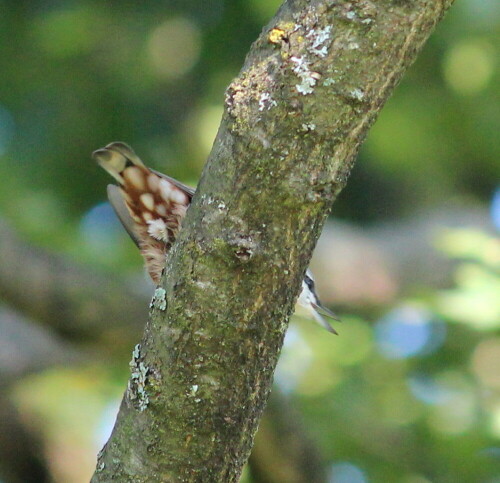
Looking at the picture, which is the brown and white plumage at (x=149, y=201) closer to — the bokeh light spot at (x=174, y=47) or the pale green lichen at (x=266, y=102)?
the pale green lichen at (x=266, y=102)

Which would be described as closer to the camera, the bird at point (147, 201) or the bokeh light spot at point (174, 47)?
the bird at point (147, 201)

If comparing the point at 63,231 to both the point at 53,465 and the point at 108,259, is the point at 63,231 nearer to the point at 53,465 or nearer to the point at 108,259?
the point at 108,259

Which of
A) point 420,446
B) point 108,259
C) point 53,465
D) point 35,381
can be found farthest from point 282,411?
point 108,259

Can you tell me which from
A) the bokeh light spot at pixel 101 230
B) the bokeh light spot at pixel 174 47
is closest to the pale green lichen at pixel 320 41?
the bokeh light spot at pixel 101 230

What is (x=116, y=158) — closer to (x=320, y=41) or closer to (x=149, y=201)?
(x=149, y=201)

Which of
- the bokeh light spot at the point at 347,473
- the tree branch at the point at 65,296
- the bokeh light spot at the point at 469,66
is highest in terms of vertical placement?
the bokeh light spot at the point at 469,66

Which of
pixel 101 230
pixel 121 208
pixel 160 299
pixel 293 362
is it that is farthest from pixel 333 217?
pixel 160 299
